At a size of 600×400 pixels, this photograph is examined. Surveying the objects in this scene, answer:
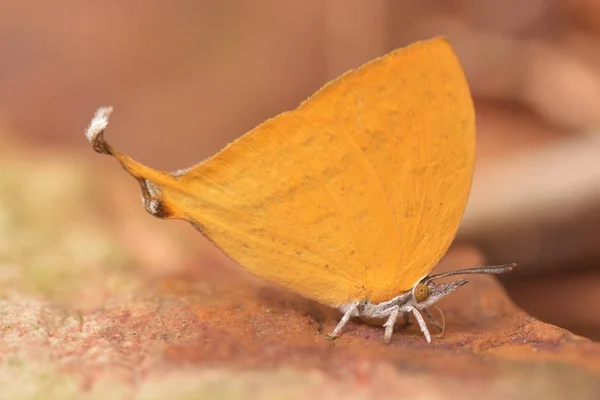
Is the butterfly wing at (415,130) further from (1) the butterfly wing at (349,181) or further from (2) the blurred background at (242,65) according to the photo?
(2) the blurred background at (242,65)

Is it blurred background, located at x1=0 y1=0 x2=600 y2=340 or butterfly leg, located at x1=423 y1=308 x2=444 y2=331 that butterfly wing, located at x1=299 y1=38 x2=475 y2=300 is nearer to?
butterfly leg, located at x1=423 y1=308 x2=444 y2=331

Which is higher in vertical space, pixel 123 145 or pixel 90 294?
pixel 123 145

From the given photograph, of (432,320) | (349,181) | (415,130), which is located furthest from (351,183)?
(432,320)

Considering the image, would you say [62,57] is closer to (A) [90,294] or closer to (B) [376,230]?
(A) [90,294]

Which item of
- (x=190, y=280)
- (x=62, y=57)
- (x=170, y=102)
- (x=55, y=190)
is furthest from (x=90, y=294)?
(x=62, y=57)

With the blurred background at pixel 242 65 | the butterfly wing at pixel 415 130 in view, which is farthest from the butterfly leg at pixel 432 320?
the blurred background at pixel 242 65

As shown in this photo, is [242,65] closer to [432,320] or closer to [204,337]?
[432,320]
